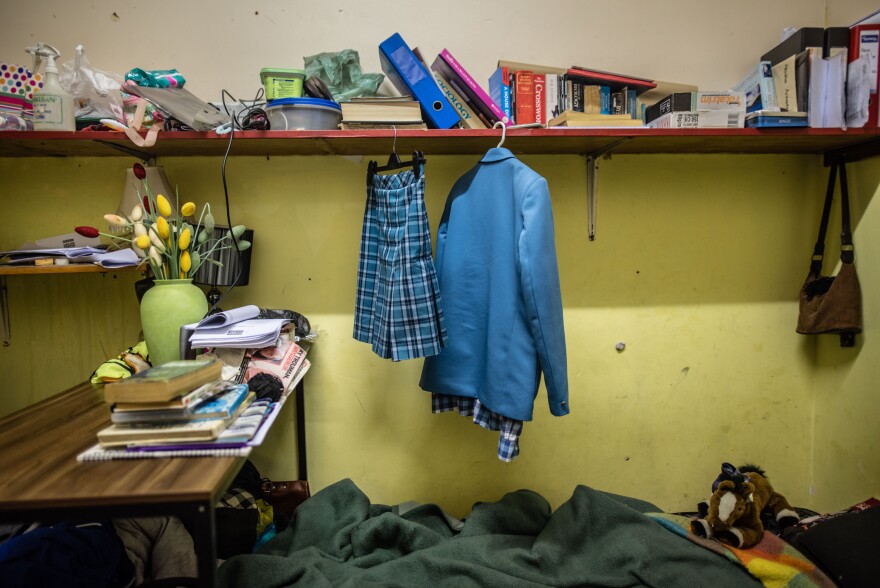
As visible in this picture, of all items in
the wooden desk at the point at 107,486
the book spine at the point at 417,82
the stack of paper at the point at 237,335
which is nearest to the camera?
the wooden desk at the point at 107,486

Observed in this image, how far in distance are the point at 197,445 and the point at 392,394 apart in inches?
37.4

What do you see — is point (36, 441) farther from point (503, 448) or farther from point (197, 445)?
point (503, 448)

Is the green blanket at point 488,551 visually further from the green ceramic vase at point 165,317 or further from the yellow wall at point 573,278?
the green ceramic vase at point 165,317

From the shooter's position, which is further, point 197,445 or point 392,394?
point 392,394

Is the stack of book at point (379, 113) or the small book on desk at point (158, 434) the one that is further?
the stack of book at point (379, 113)

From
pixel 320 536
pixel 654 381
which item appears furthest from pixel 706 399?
pixel 320 536

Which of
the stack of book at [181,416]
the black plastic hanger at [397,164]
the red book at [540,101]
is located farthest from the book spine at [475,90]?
the stack of book at [181,416]

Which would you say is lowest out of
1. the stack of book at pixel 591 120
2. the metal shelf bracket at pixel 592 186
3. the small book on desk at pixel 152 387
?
the small book on desk at pixel 152 387

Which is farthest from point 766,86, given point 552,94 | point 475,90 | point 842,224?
point 475,90

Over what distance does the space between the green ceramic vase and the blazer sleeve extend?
3.07 feet

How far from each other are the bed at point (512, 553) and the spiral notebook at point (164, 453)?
55cm

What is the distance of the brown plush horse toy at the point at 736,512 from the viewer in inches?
59.3

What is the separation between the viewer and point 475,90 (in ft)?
5.00

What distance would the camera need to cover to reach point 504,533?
156cm
